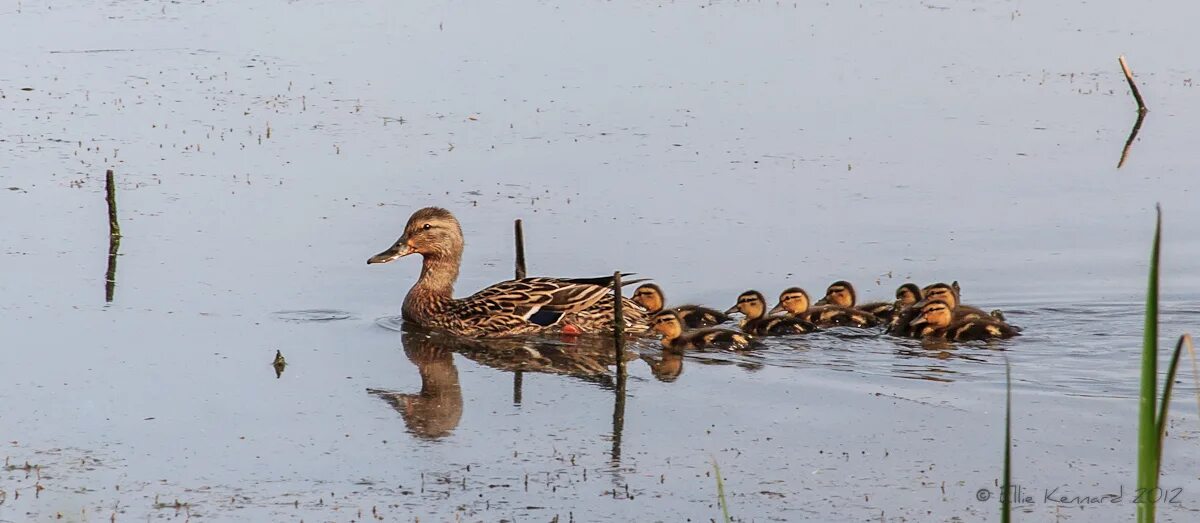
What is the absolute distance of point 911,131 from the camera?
1422cm

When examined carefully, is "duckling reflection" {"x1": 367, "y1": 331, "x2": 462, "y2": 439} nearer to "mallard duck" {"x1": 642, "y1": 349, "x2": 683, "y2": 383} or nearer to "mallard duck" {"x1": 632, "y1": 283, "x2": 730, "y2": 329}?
"mallard duck" {"x1": 642, "y1": 349, "x2": 683, "y2": 383}

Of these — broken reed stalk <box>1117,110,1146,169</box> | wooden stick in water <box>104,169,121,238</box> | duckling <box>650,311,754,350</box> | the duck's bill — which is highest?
broken reed stalk <box>1117,110,1146,169</box>

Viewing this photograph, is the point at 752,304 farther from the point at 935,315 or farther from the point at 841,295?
the point at 935,315

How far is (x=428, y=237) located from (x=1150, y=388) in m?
7.25

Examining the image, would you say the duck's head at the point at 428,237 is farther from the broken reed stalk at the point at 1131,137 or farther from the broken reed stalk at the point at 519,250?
the broken reed stalk at the point at 1131,137

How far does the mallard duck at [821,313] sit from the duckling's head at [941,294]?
13.0 inches

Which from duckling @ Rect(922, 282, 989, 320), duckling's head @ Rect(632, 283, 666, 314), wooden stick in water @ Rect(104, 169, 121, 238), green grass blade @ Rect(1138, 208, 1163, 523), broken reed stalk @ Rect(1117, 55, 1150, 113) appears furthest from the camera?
broken reed stalk @ Rect(1117, 55, 1150, 113)

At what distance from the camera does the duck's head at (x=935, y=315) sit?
904 cm

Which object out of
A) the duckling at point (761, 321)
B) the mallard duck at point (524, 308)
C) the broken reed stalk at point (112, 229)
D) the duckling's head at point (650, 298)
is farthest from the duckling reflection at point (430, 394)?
the broken reed stalk at point (112, 229)

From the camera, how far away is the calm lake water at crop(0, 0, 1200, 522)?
22.1ft

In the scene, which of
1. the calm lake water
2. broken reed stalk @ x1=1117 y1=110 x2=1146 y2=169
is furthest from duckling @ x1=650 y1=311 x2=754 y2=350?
broken reed stalk @ x1=1117 y1=110 x2=1146 y2=169

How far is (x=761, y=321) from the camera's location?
9305 mm

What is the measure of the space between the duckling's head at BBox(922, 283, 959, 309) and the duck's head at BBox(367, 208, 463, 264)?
2683 mm

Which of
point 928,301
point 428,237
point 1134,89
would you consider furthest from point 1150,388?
point 1134,89
